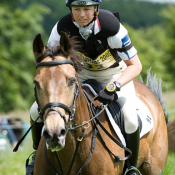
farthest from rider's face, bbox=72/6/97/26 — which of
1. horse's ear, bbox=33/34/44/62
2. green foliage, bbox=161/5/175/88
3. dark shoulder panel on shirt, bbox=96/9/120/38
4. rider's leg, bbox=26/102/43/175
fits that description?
green foliage, bbox=161/5/175/88

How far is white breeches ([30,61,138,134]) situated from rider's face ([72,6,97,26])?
0.82 metres

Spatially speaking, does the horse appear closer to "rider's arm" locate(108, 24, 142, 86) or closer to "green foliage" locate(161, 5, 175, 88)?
"rider's arm" locate(108, 24, 142, 86)

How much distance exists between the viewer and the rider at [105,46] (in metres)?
4.14

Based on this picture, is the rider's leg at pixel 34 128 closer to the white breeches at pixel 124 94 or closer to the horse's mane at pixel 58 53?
the white breeches at pixel 124 94

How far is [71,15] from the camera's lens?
439 cm

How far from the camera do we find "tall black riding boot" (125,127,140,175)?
4332 millimetres

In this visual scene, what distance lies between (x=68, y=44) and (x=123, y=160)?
1.74 metres

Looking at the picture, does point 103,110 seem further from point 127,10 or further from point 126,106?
point 127,10

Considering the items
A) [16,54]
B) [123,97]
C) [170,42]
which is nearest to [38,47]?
[123,97]

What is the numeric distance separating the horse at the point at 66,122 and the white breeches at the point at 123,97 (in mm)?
278

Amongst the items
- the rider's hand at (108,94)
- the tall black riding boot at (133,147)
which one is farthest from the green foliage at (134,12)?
the rider's hand at (108,94)

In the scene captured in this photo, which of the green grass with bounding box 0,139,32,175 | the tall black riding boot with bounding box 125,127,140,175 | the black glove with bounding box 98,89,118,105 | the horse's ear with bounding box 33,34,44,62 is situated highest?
the horse's ear with bounding box 33,34,44,62

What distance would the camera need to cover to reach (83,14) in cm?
408

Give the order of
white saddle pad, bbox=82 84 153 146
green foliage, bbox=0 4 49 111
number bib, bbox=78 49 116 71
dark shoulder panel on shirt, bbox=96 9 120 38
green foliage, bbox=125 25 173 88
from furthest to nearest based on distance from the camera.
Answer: green foliage, bbox=125 25 173 88, green foliage, bbox=0 4 49 111, white saddle pad, bbox=82 84 153 146, number bib, bbox=78 49 116 71, dark shoulder panel on shirt, bbox=96 9 120 38
